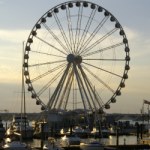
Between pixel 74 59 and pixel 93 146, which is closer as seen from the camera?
pixel 93 146

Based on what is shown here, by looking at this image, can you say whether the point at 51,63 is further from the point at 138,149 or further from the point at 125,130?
the point at 125,130

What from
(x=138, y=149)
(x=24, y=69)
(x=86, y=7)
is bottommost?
(x=138, y=149)

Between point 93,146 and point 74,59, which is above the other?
point 74,59

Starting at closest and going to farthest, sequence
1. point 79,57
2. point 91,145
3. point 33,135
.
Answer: point 91,145, point 79,57, point 33,135

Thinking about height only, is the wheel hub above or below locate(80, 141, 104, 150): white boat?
above

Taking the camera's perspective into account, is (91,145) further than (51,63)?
No

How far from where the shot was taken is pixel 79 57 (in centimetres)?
6350

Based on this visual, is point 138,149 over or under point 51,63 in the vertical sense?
under

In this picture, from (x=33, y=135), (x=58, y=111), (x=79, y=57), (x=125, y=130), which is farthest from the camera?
(x=125, y=130)

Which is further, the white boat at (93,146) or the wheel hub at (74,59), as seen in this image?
the wheel hub at (74,59)

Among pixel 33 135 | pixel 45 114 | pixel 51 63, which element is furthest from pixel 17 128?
pixel 51 63

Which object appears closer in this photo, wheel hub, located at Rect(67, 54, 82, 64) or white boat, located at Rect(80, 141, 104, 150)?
white boat, located at Rect(80, 141, 104, 150)

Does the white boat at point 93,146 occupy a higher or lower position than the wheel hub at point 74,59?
lower

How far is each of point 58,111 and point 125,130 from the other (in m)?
50.1
